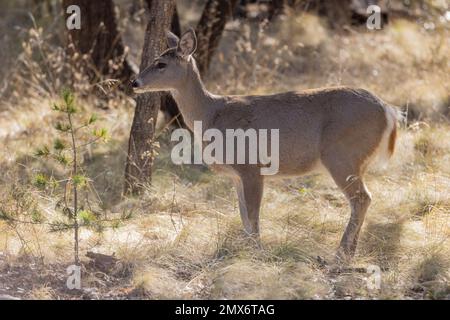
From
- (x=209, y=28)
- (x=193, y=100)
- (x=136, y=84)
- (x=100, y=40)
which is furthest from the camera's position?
(x=100, y=40)

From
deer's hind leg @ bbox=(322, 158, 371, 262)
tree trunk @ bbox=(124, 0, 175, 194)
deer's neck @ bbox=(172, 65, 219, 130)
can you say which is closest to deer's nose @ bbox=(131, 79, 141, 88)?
Answer: deer's neck @ bbox=(172, 65, 219, 130)

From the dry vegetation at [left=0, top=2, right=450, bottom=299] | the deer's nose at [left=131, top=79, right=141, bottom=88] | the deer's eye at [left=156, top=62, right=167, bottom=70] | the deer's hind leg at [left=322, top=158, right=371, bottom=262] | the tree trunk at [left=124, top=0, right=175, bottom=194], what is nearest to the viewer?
the dry vegetation at [left=0, top=2, right=450, bottom=299]

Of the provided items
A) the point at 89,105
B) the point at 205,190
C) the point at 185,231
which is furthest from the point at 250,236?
the point at 89,105

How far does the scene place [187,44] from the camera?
26.1 ft

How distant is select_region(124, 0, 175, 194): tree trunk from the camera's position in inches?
342

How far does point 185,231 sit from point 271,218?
936 mm

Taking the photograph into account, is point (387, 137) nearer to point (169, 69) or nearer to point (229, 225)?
point (229, 225)

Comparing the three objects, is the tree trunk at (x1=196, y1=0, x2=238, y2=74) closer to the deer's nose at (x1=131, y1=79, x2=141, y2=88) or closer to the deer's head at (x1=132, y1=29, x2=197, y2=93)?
the deer's head at (x1=132, y1=29, x2=197, y2=93)

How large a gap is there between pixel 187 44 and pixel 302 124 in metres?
1.32

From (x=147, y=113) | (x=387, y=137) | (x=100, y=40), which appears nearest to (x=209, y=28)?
(x=100, y=40)

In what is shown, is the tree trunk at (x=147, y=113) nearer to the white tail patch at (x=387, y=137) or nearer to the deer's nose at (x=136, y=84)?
the deer's nose at (x=136, y=84)

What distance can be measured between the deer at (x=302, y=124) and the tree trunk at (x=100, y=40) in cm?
344

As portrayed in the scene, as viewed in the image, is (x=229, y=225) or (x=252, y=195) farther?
(x=229, y=225)
